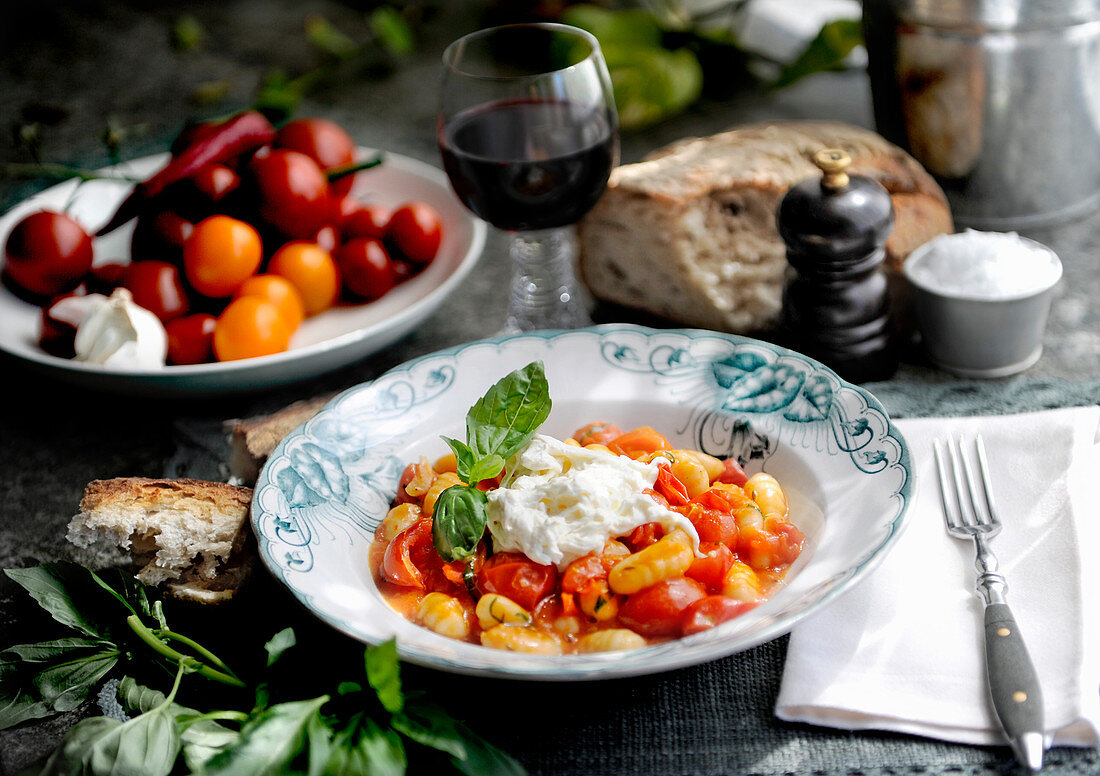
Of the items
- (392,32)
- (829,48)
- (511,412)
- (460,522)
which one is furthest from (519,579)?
(392,32)

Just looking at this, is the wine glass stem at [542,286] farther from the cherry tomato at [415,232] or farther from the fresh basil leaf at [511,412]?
the fresh basil leaf at [511,412]

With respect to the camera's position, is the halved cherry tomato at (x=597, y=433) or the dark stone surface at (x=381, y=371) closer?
the dark stone surface at (x=381, y=371)

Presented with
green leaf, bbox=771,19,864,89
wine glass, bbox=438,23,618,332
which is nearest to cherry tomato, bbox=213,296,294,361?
wine glass, bbox=438,23,618,332

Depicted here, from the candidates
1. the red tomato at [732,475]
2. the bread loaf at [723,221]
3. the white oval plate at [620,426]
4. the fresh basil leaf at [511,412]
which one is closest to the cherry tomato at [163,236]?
the white oval plate at [620,426]

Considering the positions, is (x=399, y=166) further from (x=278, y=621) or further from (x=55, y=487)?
(x=278, y=621)

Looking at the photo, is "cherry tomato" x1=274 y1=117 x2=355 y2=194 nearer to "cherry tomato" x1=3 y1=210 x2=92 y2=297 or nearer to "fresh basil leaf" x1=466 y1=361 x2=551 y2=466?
"cherry tomato" x1=3 y1=210 x2=92 y2=297

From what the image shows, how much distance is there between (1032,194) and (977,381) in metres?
0.71

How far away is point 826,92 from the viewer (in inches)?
132

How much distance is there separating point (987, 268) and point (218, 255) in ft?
4.91

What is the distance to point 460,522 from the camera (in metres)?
1.30

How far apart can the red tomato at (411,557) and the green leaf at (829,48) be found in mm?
2001

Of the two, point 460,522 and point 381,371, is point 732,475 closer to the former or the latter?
point 460,522

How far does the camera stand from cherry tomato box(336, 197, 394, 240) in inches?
90.8

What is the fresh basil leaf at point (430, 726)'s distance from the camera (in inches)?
42.8
